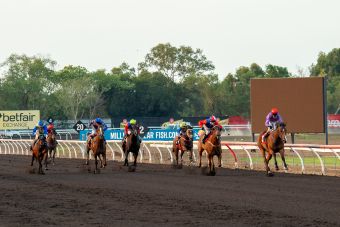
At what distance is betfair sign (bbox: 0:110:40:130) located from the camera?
7656 centimetres

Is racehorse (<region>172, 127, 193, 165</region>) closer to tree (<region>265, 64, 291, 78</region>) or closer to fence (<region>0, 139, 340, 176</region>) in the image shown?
fence (<region>0, 139, 340, 176</region>)

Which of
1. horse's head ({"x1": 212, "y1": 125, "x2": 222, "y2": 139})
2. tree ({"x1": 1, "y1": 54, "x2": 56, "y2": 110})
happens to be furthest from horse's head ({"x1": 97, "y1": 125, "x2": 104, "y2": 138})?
tree ({"x1": 1, "y1": 54, "x2": 56, "y2": 110})

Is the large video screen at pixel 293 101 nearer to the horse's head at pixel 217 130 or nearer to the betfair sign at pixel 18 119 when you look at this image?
the horse's head at pixel 217 130

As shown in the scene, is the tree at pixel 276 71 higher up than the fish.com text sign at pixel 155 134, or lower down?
higher up

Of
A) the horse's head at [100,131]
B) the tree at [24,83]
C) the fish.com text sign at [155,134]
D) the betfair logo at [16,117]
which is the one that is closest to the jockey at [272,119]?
the horse's head at [100,131]

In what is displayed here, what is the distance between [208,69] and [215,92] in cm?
1502

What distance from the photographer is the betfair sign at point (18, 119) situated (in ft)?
Result: 251

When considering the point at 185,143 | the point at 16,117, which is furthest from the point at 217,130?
the point at 16,117

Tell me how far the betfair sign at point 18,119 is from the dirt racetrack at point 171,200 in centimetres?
5320

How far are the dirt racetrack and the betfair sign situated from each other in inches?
2094

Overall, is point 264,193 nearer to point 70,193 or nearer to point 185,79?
point 70,193

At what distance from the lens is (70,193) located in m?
17.7

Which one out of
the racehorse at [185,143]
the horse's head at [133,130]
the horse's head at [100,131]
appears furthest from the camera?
the racehorse at [185,143]

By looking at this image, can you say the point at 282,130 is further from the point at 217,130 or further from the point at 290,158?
the point at 290,158
